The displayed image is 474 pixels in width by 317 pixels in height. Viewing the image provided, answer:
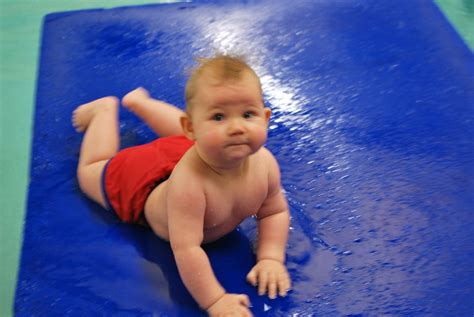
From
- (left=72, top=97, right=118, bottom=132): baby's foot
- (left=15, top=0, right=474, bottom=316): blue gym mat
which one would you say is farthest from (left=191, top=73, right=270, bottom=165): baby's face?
(left=72, top=97, right=118, bottom=132): baby's foot

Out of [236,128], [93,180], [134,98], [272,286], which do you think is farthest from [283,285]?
[134,98]

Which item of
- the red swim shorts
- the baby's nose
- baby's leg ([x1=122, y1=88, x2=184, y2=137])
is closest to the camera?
the baby's nose

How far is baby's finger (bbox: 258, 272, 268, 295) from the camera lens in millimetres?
913

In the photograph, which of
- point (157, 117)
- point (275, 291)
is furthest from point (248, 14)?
point (275, 291)

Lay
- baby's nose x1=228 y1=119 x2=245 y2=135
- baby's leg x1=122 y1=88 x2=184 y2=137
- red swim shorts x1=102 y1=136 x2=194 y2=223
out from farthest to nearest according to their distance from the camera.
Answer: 1. baby's leg x1=122 y1=88 x2=184 y2=137
2. red swim shorts x1=102 y1=136 x2=194 y2=223
3. baby's nose x1=228 y1=119 x2=245 y2=135

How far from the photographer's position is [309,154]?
1148 mm

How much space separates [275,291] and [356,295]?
0.43ft

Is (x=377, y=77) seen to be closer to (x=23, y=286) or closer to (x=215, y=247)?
(x=215, y=247)

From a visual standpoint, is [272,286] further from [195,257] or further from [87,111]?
[87,111]

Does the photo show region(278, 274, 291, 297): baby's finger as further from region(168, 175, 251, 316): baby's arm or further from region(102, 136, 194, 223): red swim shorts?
region(102, 136, 194, 223): red swim shorts

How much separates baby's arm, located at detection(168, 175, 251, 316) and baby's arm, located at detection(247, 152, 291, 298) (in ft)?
0.18

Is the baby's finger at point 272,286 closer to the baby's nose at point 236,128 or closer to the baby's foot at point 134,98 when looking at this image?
the baby's nose at point 236,128

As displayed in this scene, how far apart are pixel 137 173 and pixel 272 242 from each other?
0.28 metres

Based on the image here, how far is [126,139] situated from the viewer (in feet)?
3.99
